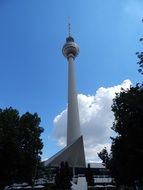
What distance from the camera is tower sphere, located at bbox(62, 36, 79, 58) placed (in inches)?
4678

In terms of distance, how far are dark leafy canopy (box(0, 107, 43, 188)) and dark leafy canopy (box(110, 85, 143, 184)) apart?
14767 millimetres

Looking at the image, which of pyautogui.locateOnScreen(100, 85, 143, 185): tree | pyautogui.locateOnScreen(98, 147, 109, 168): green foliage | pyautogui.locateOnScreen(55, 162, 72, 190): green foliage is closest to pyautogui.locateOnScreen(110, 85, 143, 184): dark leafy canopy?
pyautogui.locateOnScreen(100, 85, 143, 185): tree

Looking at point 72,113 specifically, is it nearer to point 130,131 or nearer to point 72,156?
point 72,156

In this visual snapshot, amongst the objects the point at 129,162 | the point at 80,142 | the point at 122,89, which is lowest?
the point at 129,162

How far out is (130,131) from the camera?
27469 mm

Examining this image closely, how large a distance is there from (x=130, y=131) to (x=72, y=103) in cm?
7937

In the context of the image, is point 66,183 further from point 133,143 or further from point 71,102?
point 71,102

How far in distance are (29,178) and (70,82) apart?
6896 centimetres

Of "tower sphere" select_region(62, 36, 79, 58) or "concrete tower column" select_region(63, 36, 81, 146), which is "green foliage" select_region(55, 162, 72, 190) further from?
"tower sphere" select_region(62, 36, 79, 58)

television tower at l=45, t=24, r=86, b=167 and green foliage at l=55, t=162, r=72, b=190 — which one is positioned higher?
television tower at l=45, t=24, r=86, b=167

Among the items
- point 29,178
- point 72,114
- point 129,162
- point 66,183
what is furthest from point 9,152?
point 72,114

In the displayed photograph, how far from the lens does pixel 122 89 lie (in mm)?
32875

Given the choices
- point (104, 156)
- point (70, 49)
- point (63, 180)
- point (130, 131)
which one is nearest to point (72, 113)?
point (70, 49)

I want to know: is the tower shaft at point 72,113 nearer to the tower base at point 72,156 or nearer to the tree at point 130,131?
the tower base at point 72,156
